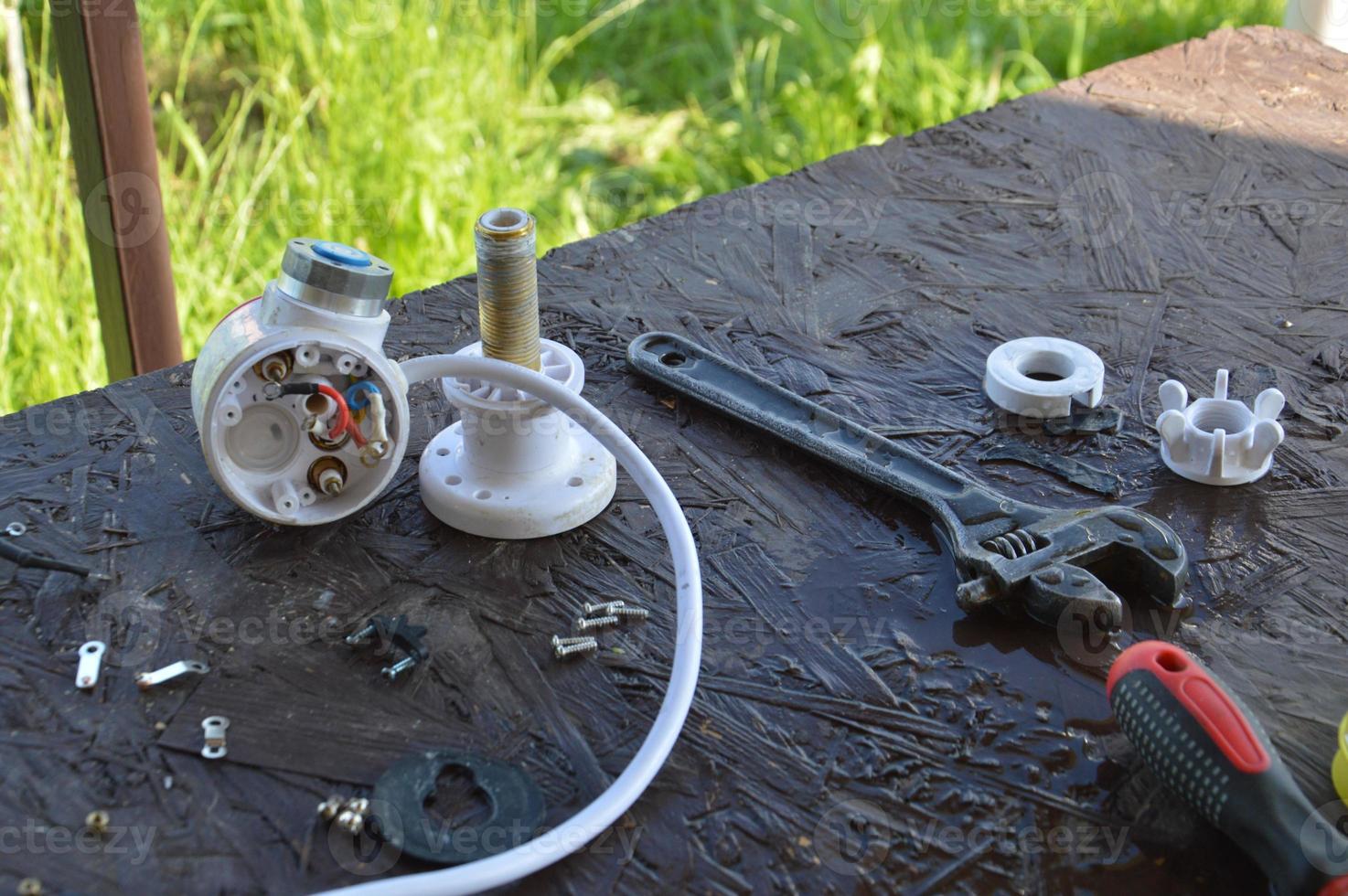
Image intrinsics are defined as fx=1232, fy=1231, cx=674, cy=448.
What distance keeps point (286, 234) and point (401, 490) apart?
1340 millimetres

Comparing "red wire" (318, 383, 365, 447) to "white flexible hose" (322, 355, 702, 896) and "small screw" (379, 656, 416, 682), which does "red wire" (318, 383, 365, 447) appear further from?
"small screw" (379, 656, 416, 682)

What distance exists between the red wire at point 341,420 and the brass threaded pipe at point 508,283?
0.14 metres

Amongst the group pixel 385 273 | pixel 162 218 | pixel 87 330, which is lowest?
pixel 87 330

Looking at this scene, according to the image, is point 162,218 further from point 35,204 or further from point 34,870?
point 34,870

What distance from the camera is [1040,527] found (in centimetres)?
104

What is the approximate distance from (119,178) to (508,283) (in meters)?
0.92

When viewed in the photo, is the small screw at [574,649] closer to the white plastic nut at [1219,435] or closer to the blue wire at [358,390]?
the blue wire at [358,390]

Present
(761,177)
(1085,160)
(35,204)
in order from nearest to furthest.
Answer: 1. (1085,160)
2. (35,204)
3. (761,177)

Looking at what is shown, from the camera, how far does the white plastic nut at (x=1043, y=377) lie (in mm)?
1238

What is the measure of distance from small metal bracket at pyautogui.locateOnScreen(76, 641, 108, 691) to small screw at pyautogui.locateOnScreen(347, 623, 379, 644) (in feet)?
0.60

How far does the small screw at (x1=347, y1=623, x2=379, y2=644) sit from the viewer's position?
970 mm

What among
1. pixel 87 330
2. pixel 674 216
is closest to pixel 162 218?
pixel 87 330

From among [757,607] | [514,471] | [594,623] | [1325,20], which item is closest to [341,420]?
[514,471]

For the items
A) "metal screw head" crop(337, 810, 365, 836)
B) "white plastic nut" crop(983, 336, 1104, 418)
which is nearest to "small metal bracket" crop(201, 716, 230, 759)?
"metal screw head" crop(337, 810, 365, 836)
